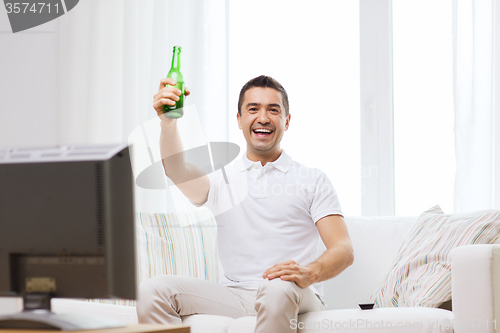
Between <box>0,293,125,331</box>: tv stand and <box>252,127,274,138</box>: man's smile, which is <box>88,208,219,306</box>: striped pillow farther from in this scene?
<box>0,293,125,331</box>: tv stand

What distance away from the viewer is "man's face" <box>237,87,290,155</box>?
7.04 feet

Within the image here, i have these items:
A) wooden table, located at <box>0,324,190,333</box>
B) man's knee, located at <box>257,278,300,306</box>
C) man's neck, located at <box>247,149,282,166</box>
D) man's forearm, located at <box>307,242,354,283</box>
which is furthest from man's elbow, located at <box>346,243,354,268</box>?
wooden table, located at <box>0,324,190,333</box>

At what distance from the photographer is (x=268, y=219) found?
1965 mm

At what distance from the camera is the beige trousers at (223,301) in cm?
149

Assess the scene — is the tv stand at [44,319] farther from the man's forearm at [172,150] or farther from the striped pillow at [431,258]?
the striped pillow at [431,258]

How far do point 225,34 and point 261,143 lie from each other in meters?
1.24

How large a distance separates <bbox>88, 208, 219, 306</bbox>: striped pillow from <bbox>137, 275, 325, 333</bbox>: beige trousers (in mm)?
459

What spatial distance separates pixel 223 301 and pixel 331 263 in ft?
1.30

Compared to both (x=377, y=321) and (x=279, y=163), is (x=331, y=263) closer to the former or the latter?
(x=377, y=321)

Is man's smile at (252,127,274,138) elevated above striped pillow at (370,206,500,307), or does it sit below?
above

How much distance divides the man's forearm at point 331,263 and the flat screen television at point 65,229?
0.86 m

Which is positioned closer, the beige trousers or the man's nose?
the beige trousers

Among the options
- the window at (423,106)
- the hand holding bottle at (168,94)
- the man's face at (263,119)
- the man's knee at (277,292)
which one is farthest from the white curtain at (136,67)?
the man's knee at (277,292)

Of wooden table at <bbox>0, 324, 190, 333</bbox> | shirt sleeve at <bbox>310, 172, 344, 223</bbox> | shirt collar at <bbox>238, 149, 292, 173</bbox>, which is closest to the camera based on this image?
wooden table at <bbox>0, 324, 190, 333</bbox>
